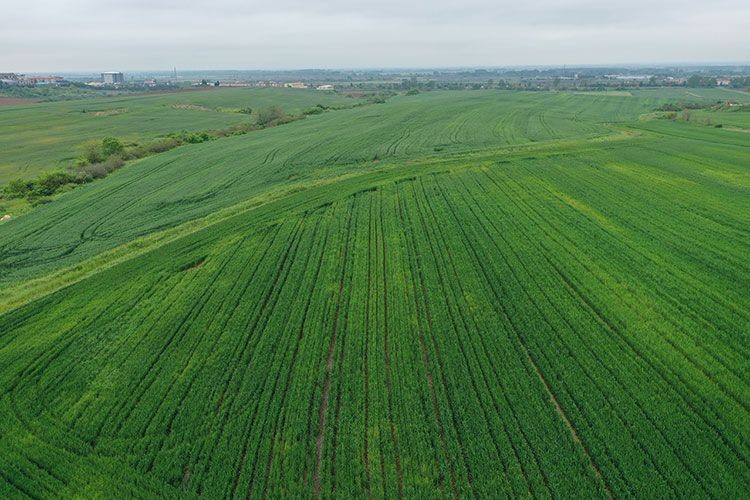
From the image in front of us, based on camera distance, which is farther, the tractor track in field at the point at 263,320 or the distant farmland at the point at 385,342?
the tractor track in field at the point at 263,320

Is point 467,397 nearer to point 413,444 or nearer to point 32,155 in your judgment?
point 413,444

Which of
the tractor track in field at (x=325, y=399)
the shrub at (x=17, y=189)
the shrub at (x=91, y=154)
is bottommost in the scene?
the tractor track in field at (x=325, y=399)

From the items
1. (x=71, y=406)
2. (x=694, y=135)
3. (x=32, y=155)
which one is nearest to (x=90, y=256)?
(x=71, y=406)

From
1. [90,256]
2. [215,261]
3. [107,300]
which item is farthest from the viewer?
[90,256]

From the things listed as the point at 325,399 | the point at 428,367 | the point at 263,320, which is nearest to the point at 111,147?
the point at 263,320

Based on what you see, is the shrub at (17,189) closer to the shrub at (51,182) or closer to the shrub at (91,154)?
the shrub at (51,182)

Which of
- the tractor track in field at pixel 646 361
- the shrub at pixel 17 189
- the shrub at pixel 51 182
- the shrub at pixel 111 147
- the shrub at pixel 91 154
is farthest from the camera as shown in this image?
the shrub at pixel 111 147

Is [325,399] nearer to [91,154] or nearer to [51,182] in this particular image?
[51,182]

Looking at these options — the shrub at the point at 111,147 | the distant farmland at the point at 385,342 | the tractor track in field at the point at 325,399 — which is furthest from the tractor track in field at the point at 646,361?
the shrub at the point at 111,147

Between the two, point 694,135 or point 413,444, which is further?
point 694,135
